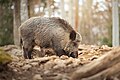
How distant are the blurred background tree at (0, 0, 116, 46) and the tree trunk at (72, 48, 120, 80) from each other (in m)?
7.50

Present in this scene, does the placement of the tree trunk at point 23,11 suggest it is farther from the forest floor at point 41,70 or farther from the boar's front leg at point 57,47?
the forest floor at point 41,70

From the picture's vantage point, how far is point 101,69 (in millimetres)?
4953

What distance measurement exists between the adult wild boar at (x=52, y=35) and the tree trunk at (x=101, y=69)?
9.39 ft

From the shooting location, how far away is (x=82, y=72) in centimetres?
470

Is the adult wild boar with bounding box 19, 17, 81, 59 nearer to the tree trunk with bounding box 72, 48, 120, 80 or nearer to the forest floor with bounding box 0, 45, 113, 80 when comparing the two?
the forest floor with bounding box 0, 45, 113, 80

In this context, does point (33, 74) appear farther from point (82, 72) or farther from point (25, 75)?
point (82, 72)

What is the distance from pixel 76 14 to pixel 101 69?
1068cm

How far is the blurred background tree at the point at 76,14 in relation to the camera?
15.8m

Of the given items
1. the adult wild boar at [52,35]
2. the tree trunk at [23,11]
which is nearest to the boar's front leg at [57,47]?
the adult wild boar at [52,35]

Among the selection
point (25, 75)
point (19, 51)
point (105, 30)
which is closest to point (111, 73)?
Result: point (25, 75)

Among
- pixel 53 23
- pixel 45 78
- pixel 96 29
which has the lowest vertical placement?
pixel 96 29

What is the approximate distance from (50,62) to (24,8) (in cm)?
647

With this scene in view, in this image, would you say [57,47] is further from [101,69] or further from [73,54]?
[101,69]

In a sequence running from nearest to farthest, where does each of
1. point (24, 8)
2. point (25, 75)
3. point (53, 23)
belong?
point (25, 75), point (53, 23), point (24, 8)
